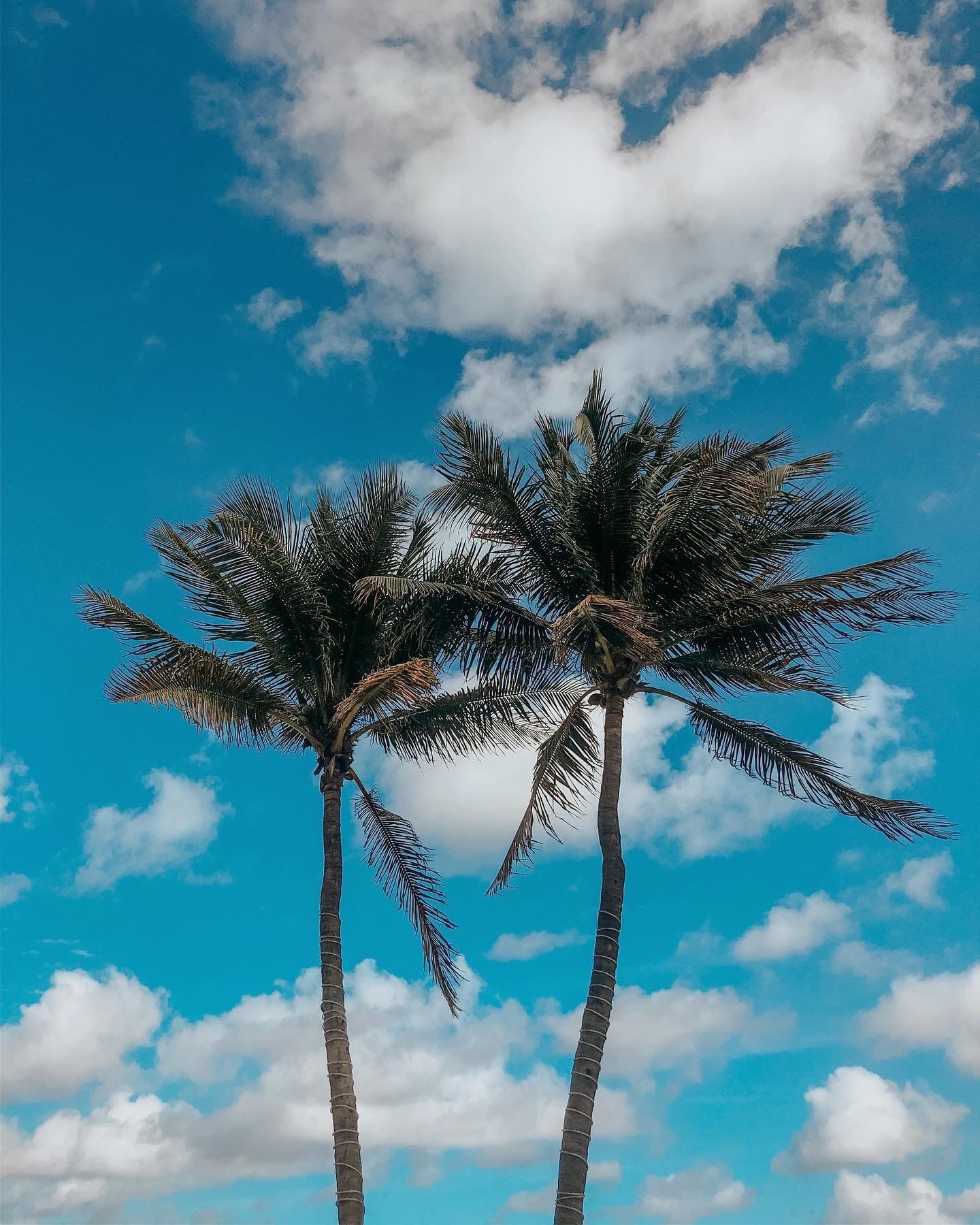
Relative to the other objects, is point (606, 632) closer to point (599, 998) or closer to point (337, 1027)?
point (599, 998)

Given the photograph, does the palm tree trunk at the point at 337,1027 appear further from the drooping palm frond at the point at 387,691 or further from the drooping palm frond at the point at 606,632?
the drooping palm frond at the point at 606,632

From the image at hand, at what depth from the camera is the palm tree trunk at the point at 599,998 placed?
15.7 metres

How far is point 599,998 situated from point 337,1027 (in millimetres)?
4109

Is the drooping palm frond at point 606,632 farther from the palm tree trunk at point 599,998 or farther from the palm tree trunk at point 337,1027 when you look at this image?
the palm tree trunk at point 337,1027

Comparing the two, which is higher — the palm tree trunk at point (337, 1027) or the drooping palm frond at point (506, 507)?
the drooping palm frond at point (506, 507)

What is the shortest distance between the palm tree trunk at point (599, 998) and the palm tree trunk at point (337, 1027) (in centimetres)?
323

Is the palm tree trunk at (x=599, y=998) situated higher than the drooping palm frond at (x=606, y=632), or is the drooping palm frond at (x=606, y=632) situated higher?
the drooping palm frond at (x=606, y=632)

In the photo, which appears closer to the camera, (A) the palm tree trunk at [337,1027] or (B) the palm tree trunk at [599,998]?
(B) the palm tree trunk at [599,998]

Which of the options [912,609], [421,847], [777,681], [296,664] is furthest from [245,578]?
[912,609]

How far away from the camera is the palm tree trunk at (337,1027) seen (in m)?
17.2

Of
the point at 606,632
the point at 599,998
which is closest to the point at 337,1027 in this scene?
the point at 599,998

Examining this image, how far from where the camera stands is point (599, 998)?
16969 millimetres

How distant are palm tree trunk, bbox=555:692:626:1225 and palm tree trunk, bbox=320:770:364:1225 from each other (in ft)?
10.6

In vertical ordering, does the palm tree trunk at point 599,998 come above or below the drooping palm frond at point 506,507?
below
